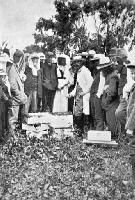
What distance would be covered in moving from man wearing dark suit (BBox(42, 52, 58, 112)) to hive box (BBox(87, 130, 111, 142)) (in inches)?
127

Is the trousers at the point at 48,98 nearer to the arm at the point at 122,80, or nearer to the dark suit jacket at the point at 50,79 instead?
the dark suit jacket at the point at 50,79

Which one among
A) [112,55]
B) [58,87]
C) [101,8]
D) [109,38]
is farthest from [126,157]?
[101,8]

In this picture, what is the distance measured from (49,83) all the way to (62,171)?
554 centimetres

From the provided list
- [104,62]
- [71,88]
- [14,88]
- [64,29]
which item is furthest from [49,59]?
[64,29]

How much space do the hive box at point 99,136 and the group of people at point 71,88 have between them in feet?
1.15

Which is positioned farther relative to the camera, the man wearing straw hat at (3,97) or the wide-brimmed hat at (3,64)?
the wide-brimmed hat at (3,64)

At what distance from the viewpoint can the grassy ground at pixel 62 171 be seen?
261 inches

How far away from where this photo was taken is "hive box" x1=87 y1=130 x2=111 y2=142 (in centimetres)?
987

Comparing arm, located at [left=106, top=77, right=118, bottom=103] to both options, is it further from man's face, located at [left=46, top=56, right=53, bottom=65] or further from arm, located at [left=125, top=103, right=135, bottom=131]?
arm, located at [left=125, top=103, right=135, bottom=131]

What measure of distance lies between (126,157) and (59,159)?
1166 mm

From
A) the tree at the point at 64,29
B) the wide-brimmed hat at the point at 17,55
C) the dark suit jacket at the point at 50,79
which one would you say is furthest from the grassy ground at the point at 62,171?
the tree at the point at 64,29

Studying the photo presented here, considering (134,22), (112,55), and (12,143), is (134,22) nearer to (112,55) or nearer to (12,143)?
(112,55)

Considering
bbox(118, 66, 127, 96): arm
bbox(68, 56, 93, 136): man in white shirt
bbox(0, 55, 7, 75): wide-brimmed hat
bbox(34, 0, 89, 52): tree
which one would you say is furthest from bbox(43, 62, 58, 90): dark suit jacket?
bbox(34, 0, 89, 52): tree

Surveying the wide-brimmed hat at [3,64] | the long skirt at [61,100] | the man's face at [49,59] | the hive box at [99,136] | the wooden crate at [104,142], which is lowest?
the wooden crate at [104,142]
